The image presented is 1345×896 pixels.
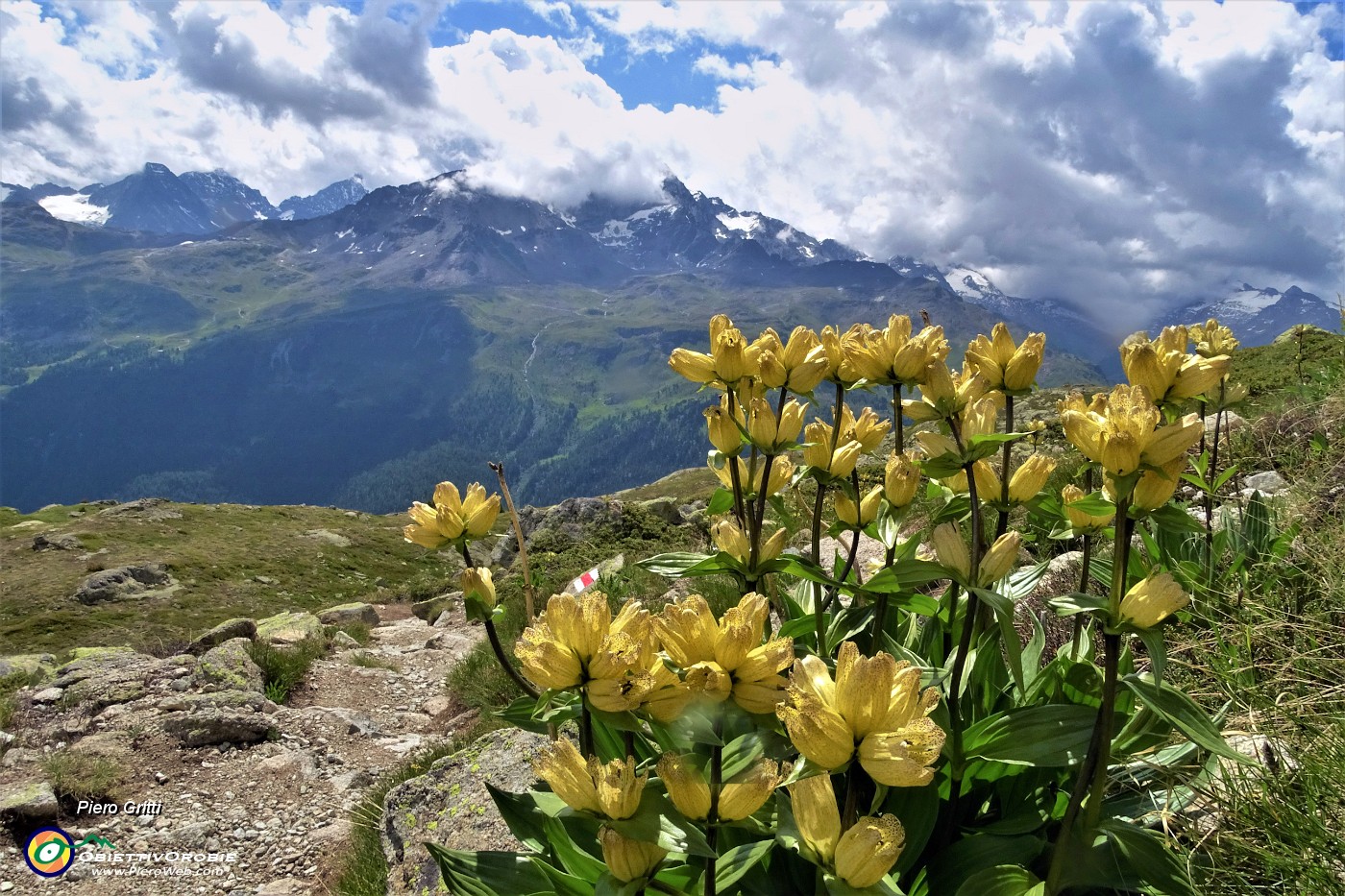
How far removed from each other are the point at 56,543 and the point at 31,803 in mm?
43590

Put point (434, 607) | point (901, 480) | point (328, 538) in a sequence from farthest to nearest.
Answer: point (328, 538) < point (434, 607) < point (901, 480)

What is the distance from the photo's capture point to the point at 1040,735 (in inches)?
92.7

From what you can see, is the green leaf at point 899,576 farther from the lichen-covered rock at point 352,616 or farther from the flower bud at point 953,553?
the lichen-covered rock at point 352,616

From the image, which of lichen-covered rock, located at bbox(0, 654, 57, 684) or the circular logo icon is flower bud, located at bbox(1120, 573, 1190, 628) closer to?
the circular logo icon

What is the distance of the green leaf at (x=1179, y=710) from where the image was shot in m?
2.02

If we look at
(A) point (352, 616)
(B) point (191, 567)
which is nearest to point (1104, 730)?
(A) point (352, 616)

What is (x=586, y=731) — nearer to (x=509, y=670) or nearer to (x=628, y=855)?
(x=628, y=855)

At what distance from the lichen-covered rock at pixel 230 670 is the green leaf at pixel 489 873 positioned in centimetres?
911

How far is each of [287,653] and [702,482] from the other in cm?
6925

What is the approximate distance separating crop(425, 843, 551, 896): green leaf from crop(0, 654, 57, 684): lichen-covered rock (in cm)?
1531

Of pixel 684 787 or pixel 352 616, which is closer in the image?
pixel 684 787

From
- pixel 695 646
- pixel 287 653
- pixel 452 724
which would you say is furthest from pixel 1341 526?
pixel 287 653

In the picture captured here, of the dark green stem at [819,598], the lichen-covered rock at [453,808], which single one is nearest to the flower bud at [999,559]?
the dark green stem at [819,598]

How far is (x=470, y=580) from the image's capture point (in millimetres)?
3002
